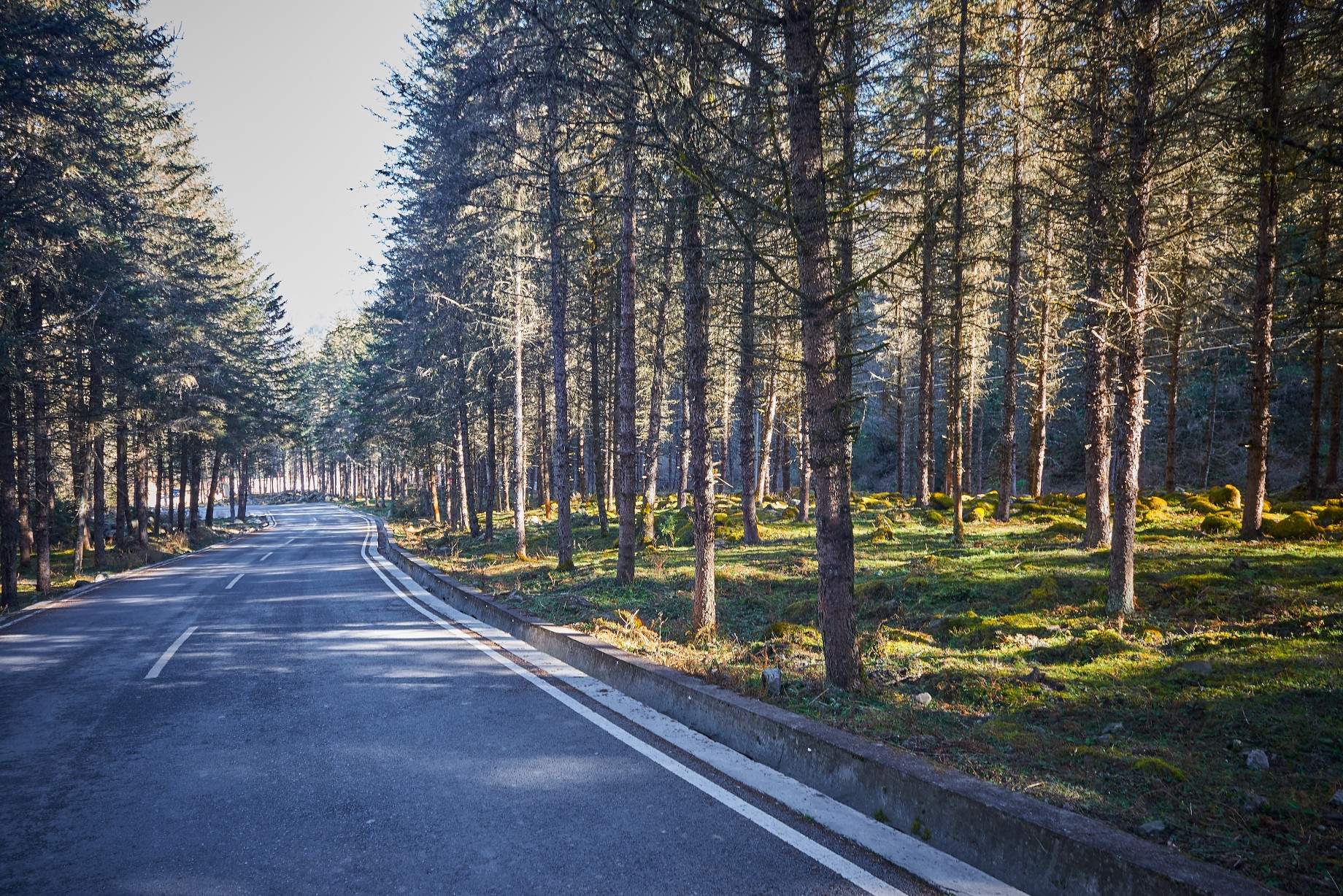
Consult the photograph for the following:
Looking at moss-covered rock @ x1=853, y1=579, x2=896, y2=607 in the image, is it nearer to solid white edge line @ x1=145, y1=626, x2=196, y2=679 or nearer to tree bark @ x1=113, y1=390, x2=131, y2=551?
solid white edge line @ x1=145, y1=626, x2=196, y2=679

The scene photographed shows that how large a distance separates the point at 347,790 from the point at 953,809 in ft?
12.5

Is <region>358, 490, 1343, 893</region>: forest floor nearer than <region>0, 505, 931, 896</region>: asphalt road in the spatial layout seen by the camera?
No

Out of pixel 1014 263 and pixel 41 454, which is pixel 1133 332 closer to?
pixel 1014 263

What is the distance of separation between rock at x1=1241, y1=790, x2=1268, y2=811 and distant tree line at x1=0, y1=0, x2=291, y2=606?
55.7 ft

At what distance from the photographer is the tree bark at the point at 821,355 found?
19.0ft

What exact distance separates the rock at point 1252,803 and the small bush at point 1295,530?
11.1 meters

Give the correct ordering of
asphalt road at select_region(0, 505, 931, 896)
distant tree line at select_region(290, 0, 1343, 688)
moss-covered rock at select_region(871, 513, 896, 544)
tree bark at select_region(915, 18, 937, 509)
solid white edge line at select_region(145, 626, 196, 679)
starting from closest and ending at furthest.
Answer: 1. asphalt road at select_region(0, 505, 931, 896)
2. distant tree line at select_region(290, 0, 1343, 688)
3. solid white edge line at select_region(145, 626, 196, 679)
4. tree bark at select_region(915, 18, 937, 509)
5. moss-covered rock at select_region(871, 513, 896, 544)

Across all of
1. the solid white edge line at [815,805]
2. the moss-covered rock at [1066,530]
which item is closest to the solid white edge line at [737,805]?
the solid white edge line at [815,805]

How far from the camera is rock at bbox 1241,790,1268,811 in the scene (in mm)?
4019

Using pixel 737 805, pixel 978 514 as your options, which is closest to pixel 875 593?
pixel 737 805

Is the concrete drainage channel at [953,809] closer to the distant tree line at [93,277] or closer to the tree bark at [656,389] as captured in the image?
the tree bark at [656,389]

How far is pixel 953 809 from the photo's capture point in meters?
3.65

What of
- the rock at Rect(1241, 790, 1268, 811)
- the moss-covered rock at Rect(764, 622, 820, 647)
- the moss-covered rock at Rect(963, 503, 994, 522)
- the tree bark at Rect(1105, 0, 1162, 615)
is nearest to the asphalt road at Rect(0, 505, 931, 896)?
the rock at Rect(1241, 790, 1268, 811)

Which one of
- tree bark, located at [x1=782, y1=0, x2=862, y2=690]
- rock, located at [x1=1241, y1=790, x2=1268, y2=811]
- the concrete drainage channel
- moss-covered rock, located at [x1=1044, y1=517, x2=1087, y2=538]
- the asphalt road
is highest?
tree bark, located at [x1=782, y1=0, x2=862, y2=690]
